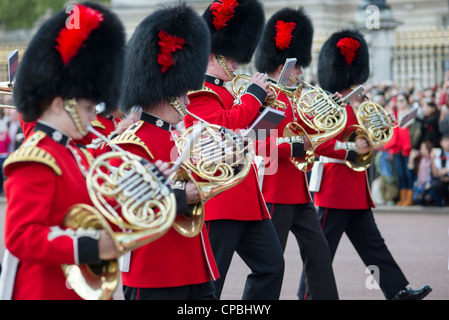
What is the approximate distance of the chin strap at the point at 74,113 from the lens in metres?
2.85

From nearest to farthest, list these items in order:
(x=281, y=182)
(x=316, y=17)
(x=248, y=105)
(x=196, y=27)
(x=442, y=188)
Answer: (x=196, y=27) → (x=248, y=105) → (x=281, y=182) → (x=442, y=188) → (x=316, y=17)

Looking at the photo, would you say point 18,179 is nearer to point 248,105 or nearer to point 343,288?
point 248,105

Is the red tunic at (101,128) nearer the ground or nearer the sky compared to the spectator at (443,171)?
nearer the sky

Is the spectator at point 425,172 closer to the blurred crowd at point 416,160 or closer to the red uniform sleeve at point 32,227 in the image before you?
the blurred crowd at point 416,160

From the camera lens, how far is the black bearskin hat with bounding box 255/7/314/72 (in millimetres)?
5754

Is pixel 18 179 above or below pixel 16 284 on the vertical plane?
above

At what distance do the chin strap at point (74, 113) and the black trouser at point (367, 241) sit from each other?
118 inches

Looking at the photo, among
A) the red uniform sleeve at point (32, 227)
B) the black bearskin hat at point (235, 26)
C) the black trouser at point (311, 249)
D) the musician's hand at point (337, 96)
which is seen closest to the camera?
the red uniform sleeve at point (32, 227)

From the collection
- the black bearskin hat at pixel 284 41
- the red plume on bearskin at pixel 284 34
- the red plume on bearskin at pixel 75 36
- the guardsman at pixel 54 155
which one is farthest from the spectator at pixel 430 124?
the red plume on bearskin at pixel 75 36

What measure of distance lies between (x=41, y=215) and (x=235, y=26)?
2582mm

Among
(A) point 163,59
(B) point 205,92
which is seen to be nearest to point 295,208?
(B) point 205,92

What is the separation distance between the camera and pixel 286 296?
19.4ft
